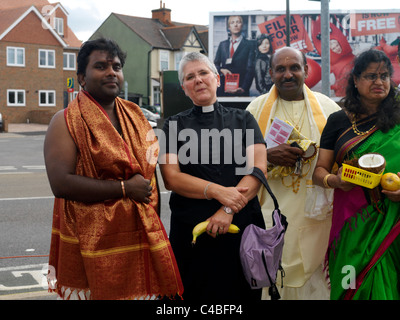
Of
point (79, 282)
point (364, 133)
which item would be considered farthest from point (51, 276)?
point (364, 133)

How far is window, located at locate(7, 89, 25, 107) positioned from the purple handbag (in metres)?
38.3

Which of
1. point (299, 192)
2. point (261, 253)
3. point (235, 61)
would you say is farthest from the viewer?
point (235, 61)

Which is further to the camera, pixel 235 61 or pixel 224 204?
pixel 235 61

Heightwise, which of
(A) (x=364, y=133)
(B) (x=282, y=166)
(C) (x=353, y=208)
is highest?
(A) (x=364, y=133)

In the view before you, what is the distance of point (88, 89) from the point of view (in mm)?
2812

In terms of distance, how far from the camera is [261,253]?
2789 mm

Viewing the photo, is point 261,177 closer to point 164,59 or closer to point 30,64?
point 30,64

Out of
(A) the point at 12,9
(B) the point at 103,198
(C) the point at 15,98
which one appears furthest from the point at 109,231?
(A) the point at 12,9

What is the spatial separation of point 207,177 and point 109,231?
67cm

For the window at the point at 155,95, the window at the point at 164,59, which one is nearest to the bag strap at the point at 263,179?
the window at the point at 155,95

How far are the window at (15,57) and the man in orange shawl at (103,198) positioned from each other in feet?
124
